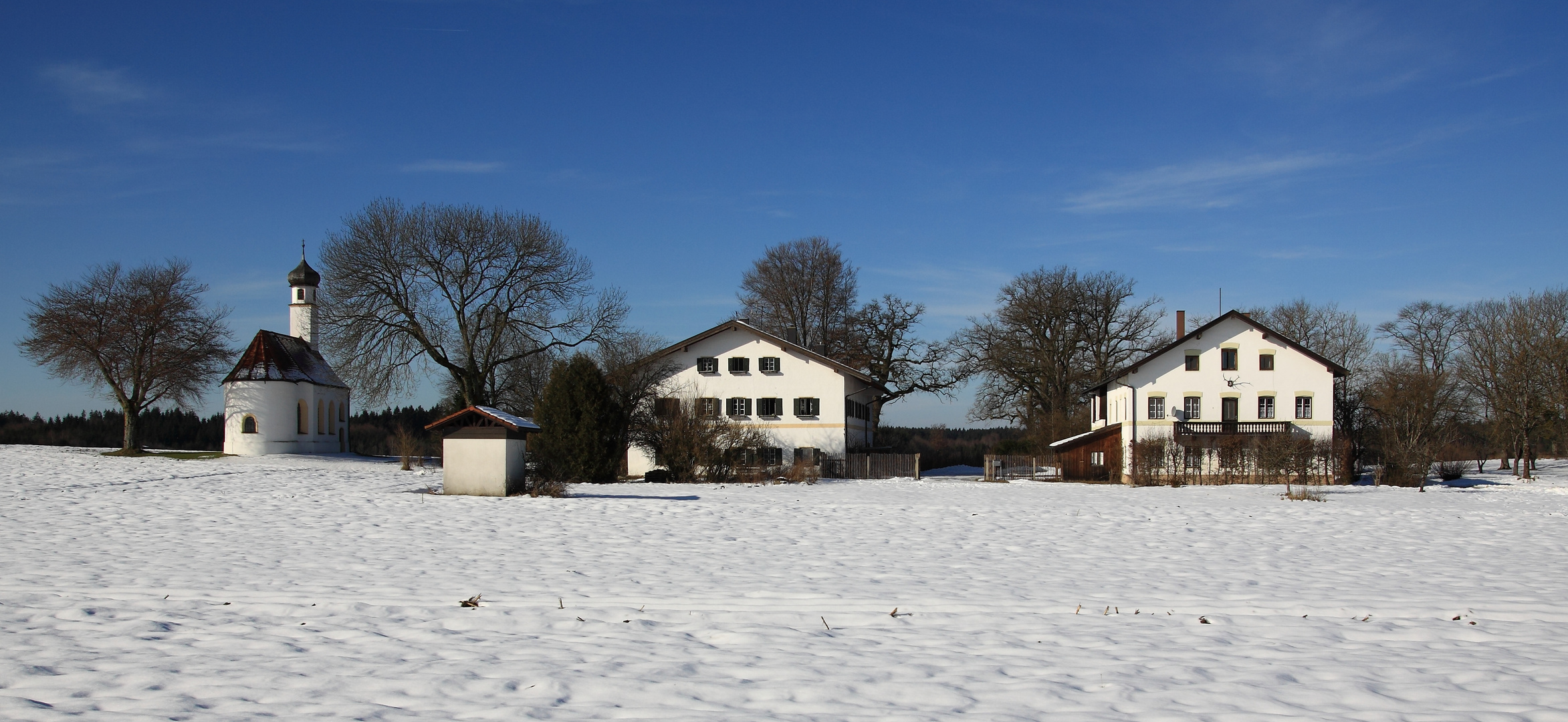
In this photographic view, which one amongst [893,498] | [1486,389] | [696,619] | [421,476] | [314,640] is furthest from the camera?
[1486,389]

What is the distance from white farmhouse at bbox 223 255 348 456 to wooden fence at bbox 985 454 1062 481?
3073 centimetres

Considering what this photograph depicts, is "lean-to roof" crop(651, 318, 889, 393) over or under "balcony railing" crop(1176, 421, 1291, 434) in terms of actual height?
over

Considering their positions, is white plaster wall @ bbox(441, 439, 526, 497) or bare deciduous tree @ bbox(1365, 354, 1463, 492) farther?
bare deciduous tree @ bbox(1365, 354, 1463, 492)

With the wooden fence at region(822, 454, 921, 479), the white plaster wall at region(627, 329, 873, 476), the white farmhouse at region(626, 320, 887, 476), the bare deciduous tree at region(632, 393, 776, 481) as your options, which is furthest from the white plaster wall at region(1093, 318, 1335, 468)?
the bare deciduous tree at region(632, 393, 776, 481)

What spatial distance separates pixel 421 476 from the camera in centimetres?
3269

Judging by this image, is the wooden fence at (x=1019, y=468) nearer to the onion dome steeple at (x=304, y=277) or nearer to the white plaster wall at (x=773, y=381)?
the white plaster wall at (x=773, y=381)

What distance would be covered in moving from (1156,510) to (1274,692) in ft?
56.2

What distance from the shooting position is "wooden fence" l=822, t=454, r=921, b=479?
42594 millimetres

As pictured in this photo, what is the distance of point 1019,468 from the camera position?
5181 cm

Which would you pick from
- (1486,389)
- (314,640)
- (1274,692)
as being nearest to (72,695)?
(314,640)

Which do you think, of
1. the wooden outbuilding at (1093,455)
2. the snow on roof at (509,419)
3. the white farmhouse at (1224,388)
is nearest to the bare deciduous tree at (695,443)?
the snow on roof at (509,419)

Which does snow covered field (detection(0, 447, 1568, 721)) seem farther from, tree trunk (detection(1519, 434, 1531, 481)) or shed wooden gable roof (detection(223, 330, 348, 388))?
tree trunk (detection(1519, 434, 1531, 481))

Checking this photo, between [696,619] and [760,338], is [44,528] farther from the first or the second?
[760,338]

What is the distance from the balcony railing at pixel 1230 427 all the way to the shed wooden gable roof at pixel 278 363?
39.3m
